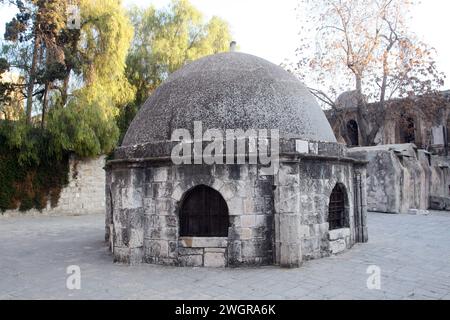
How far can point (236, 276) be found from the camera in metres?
5.99

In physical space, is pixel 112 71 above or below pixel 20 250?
above

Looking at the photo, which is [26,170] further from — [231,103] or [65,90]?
[231,103]

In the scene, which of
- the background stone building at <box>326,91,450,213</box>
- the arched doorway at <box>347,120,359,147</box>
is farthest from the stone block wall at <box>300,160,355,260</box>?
the arched doorway at <box>347,120,359,147</box>

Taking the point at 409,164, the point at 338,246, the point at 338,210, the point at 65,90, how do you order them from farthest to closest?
1. the point at 65,90
2. the point at 409,164
3. the point at 338,210
4. the point at 338,246

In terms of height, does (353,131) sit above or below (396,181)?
above

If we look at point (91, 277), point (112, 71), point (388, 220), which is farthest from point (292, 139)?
point (112, 71)

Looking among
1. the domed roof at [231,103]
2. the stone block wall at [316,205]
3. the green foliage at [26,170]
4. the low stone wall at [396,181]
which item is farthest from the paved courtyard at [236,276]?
the green foliage at [26,170]

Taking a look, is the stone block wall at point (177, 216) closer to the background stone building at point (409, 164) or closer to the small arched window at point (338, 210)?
the small arched window at point (338, 210)

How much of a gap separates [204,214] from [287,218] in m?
1.56

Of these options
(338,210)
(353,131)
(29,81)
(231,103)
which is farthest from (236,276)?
(353,131)

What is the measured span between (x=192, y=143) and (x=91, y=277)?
115 inches

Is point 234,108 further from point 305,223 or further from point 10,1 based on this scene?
point 10,1

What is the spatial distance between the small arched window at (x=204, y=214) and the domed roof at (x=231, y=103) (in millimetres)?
1394

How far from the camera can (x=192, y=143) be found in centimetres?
675
